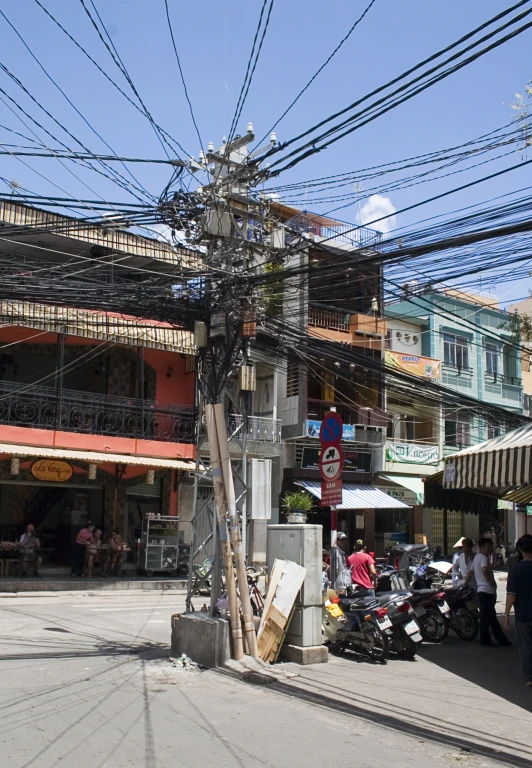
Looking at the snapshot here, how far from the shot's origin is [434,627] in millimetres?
12094

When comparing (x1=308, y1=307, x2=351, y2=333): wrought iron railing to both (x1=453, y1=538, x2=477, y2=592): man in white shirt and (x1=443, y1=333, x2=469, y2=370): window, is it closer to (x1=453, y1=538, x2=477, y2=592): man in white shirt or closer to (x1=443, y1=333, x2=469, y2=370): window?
(x1=443, y1=333, x2=469, y2=370): window

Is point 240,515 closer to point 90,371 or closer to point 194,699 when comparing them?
point 194,699

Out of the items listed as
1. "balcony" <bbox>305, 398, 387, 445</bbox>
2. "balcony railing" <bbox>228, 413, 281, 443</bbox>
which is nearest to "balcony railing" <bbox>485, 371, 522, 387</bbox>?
"balcony" <bbox>305, 398, 387, 445</bbox>

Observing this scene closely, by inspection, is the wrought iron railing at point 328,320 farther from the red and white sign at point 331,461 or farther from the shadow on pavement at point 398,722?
the shadow on pavement at point 398,722

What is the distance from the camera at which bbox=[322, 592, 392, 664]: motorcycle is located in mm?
10227

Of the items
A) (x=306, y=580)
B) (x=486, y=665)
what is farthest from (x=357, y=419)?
(x=306, y=580)

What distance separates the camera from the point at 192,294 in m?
12.2

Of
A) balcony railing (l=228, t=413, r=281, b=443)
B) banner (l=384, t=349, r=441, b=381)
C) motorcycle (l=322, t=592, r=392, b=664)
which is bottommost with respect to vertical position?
motorcycle (l=322, t=592, r=392, b=664)

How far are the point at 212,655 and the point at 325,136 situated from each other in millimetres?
6397

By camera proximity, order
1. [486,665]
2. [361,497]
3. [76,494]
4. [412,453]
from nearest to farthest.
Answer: [486,665] → [76,494] → [361,497] → [412,453]

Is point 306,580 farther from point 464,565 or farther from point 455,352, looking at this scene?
point 455,352

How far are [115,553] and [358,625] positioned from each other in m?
14.3

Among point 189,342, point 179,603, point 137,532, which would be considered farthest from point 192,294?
point 137,532

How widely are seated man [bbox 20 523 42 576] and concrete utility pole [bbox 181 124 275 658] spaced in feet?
39.6
